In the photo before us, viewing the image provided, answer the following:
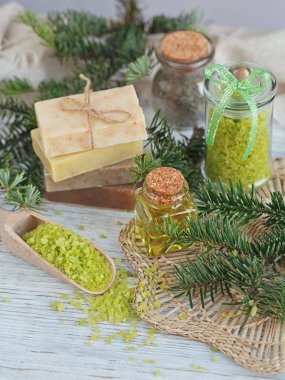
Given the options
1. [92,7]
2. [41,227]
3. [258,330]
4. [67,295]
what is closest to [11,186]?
[41,227]

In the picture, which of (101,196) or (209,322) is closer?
(209,322)

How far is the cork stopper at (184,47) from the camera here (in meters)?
1.61

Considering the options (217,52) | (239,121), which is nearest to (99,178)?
(239,121)

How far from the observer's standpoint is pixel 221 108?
1.38 m

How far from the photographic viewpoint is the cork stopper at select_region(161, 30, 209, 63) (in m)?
1.61

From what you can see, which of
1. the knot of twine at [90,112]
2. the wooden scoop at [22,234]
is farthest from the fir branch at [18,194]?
the knot of twine at [90,112]

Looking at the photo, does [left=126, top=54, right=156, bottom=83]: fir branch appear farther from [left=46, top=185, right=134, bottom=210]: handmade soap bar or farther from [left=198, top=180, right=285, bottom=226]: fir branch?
[left=198, top=180, right=285, bottom=226]: fir branch

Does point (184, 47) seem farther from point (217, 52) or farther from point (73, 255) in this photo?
point (73, 255)

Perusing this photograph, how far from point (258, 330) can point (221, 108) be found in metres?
0.41

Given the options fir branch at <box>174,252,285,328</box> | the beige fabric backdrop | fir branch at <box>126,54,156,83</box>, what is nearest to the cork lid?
fir branch at <box>174,252,285,328</box>

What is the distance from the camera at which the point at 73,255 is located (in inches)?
53.7

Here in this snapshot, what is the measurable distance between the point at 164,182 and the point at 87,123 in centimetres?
21

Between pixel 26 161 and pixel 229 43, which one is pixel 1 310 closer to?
pixel 26 161

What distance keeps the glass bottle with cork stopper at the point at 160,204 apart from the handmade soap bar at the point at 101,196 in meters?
0.14
